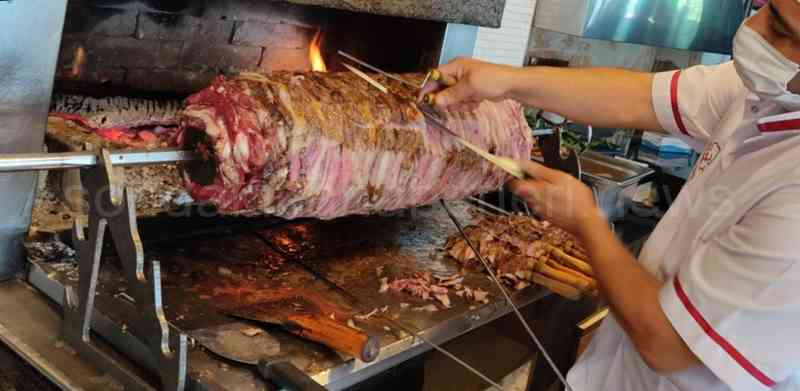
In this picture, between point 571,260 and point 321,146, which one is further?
point 571,260

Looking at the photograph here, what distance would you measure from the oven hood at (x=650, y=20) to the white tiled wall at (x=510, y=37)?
0.46ft

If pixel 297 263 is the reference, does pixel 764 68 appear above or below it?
above

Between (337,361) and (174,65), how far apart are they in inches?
55.0

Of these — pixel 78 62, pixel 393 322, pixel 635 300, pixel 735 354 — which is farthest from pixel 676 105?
pixel 78 62

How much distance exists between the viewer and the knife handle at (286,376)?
147 centimetres

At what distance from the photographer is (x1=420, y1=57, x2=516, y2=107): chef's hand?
201 centimetres

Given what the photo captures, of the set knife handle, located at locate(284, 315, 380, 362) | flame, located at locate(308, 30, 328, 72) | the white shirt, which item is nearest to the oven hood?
flame, located at locate(308, 30, 328, 72)

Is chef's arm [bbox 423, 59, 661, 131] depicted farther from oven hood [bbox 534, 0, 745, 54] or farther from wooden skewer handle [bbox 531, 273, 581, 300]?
oven hood [bbox 534, 0, 745, 54]

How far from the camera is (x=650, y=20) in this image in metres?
4.16

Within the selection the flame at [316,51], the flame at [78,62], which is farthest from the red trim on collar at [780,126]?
the flame at [78,62]

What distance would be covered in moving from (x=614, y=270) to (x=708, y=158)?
459 mm

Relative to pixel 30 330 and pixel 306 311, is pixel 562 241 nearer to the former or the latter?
pixel 306 311

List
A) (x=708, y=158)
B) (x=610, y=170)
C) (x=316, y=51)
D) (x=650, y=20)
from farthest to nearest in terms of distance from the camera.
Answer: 1. (x=650, y=20)
2. (x=610, y=170)
3. (x=316, y=51)
4. (x=708, y=158)

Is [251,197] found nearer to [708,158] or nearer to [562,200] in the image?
[562,200]
